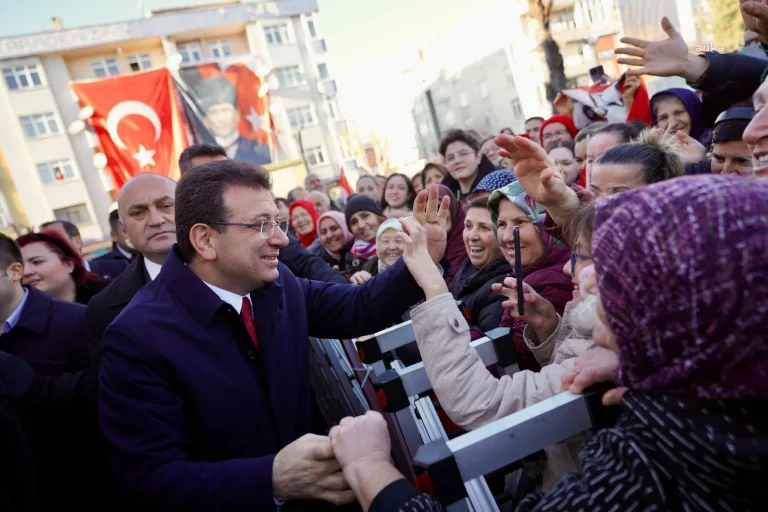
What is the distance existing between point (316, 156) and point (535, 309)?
2838cm

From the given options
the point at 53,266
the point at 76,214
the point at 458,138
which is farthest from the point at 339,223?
the point at 76,214

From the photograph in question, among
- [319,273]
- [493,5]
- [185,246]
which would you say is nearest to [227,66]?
[319,273]

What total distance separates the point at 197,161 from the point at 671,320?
3486 millimetres

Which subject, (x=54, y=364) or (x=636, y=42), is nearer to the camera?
(x=54, y=364)

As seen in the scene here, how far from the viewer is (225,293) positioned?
175 centimetres

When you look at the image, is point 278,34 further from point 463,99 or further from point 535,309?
point 535,309

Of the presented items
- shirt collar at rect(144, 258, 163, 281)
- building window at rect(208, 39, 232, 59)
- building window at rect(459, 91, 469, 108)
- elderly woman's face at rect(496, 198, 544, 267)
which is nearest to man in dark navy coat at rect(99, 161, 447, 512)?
elderly woman's face at rect(496, 198, 544, 267)

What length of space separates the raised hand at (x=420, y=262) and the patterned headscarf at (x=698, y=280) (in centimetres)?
88

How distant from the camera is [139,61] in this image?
25719 millimetres

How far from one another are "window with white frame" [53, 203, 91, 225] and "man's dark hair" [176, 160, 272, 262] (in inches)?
1044

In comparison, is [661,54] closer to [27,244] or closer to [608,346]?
[608,346]

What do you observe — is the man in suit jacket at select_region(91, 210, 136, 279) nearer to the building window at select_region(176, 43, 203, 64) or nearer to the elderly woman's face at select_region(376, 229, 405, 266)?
the elderly woman's face at select_region(376, 229, 405, 266)

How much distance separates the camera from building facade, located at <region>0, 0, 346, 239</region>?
74.8ft

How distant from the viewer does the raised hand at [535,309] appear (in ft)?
5.88
